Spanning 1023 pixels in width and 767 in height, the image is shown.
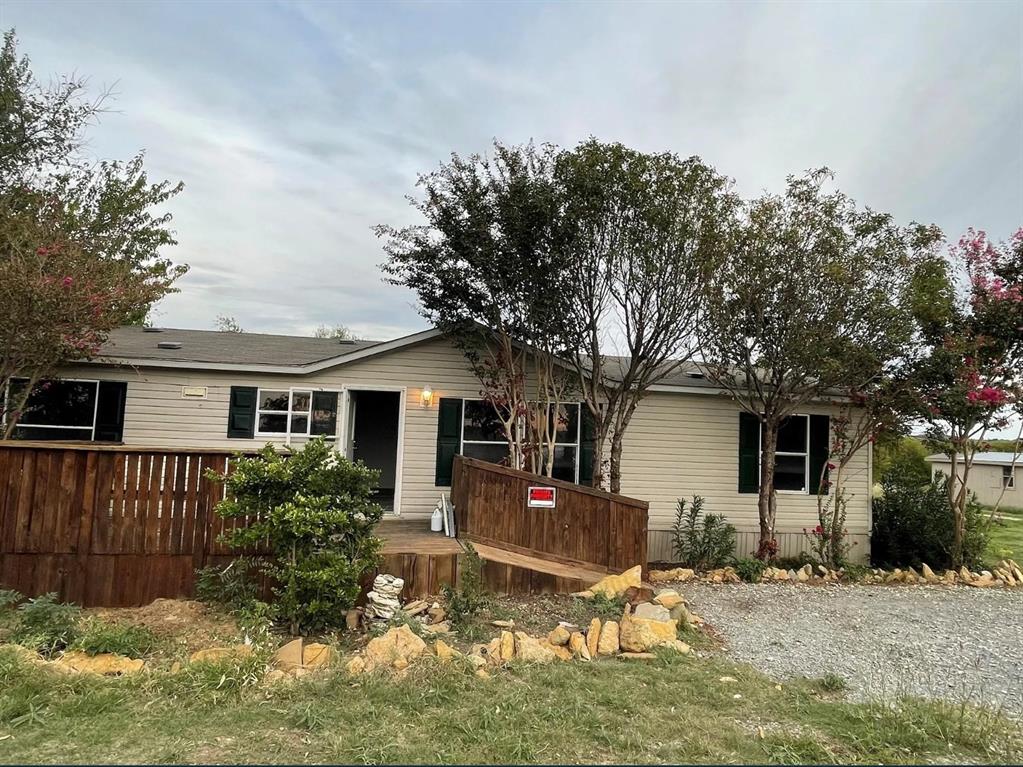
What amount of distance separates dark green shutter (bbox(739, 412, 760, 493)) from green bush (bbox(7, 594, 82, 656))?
9.50 metres

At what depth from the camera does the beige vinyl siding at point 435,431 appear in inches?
339

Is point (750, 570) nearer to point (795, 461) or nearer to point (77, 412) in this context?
point (795, 461)

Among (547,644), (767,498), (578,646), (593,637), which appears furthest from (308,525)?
(767,498)

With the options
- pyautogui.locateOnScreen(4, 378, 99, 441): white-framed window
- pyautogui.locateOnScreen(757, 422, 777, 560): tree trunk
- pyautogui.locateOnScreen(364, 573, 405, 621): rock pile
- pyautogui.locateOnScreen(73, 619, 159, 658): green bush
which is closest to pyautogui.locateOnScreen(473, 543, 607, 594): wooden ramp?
pyautogui.locateOnScreen(364, 573, 405, 621): rock pile

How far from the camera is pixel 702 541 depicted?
8695 millimetres

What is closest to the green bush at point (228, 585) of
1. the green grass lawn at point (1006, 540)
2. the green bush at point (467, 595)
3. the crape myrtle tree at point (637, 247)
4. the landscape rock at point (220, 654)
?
the landscape rock at point (220, 654)

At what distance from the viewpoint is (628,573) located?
6.06m

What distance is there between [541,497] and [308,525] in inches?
116

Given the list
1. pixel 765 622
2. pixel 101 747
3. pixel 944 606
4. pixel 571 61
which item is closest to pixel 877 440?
pixel 944 606

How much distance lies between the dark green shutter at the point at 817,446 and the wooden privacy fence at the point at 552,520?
5121 mm

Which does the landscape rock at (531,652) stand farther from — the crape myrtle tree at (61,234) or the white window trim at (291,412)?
the crape myrtle tree at (61,234)

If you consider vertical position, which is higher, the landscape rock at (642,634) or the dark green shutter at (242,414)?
the dark green shutter at (242,414)

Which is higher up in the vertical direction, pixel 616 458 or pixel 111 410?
pixel 111 410

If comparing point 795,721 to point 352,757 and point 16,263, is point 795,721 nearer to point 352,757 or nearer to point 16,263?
point 352,757
